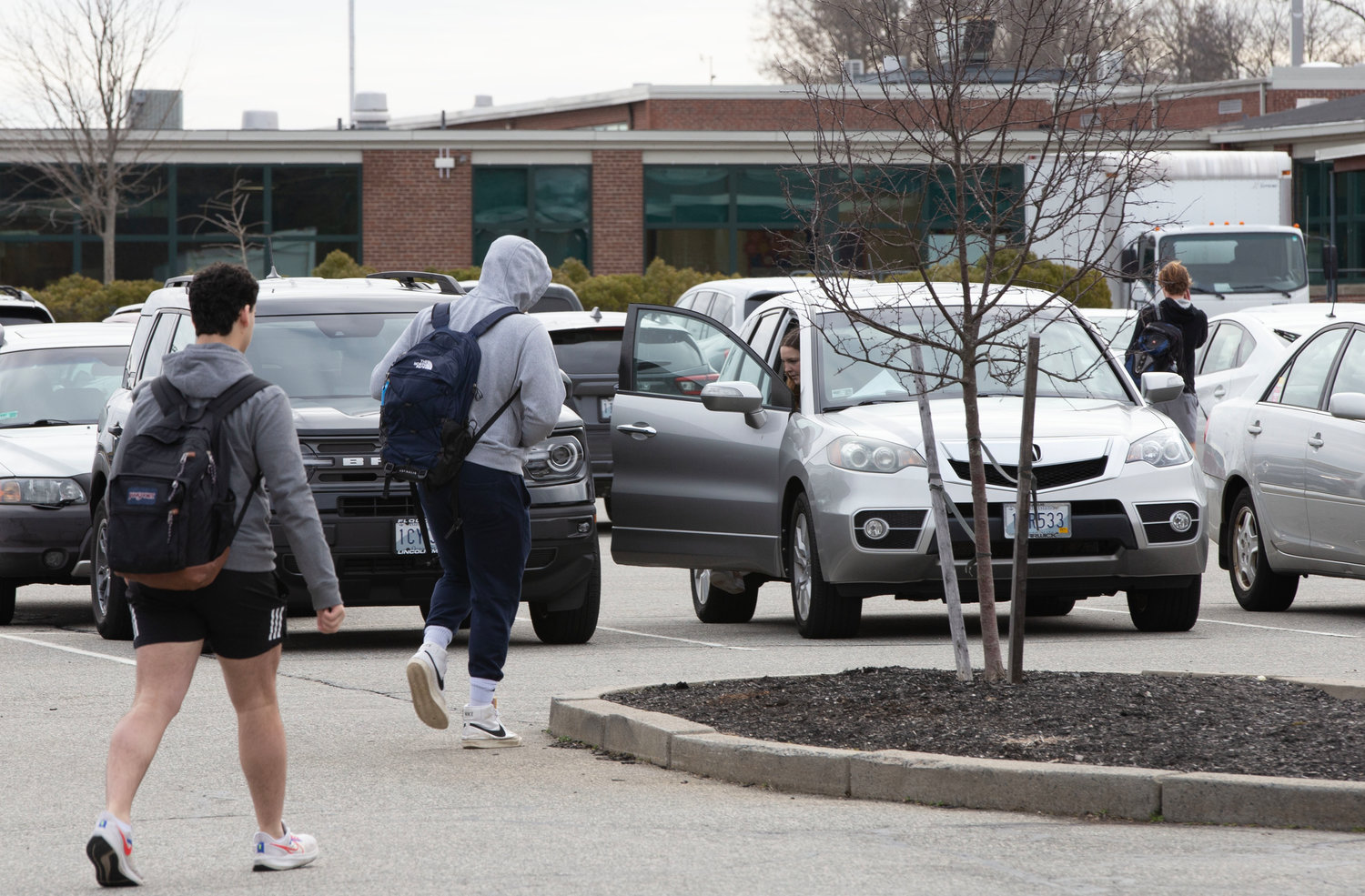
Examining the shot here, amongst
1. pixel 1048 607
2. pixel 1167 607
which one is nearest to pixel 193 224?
pixel 1048 607

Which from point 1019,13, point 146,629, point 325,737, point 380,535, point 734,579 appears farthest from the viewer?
point 734,579

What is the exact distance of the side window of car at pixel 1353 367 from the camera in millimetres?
11555

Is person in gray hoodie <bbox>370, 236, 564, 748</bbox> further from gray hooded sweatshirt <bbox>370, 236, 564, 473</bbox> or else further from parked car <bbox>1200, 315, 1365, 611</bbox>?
parked car <bbox>1200, 315, 1365, 611</bbox>

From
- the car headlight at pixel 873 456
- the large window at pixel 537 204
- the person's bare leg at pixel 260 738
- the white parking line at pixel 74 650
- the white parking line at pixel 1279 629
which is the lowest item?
the white parking line at pixel 74 650

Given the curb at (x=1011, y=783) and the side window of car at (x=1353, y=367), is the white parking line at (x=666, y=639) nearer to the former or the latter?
the curb at (x=1011, y=783)

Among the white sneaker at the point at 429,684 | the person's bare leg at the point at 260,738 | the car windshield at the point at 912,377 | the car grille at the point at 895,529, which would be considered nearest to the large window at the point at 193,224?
the car windshield at the point at 912,377

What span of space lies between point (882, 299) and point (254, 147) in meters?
31.4

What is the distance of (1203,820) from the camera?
6023 millimetres

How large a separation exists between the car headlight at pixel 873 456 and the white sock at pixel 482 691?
11.2 feet

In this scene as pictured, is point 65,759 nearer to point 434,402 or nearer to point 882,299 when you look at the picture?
point 434,402

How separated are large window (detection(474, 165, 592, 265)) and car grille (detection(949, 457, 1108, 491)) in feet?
105

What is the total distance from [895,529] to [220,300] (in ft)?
17.4

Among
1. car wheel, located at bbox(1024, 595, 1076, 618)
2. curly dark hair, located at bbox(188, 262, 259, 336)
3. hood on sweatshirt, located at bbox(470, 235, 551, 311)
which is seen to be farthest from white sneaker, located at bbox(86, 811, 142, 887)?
car wheel, located at bbox(1024, 595, 1076, 618)

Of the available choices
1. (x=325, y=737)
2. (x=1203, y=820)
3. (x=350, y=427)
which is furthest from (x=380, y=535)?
(x=1203, y=820)
